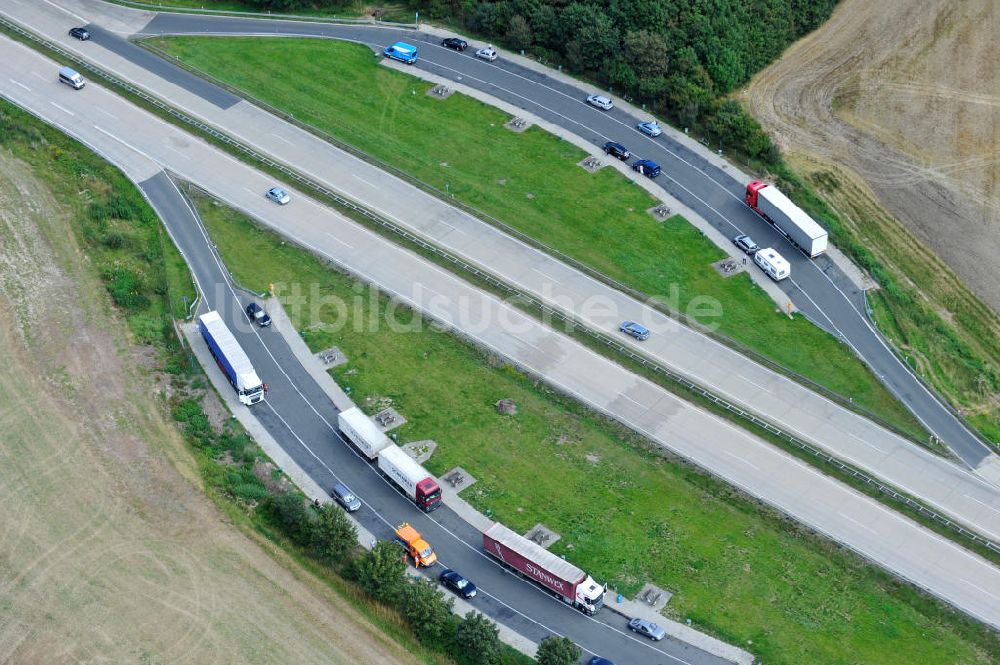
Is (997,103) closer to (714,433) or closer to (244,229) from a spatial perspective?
(714,433)

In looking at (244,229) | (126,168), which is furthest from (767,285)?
(126,168)

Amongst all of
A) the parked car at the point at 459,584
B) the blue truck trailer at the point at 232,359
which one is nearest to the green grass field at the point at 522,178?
the blue truck trailer at the point at 232,359

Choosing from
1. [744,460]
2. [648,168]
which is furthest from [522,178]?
[744,460]

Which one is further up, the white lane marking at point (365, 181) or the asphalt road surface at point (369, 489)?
the white lane marking at point (365, 181)

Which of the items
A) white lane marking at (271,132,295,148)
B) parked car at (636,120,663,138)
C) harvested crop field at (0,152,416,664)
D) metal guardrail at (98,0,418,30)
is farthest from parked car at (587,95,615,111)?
harvested crop field at (0,152,416,664)

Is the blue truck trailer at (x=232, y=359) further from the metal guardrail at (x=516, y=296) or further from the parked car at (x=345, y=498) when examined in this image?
the metal guardrail at (x=516, y=296)
